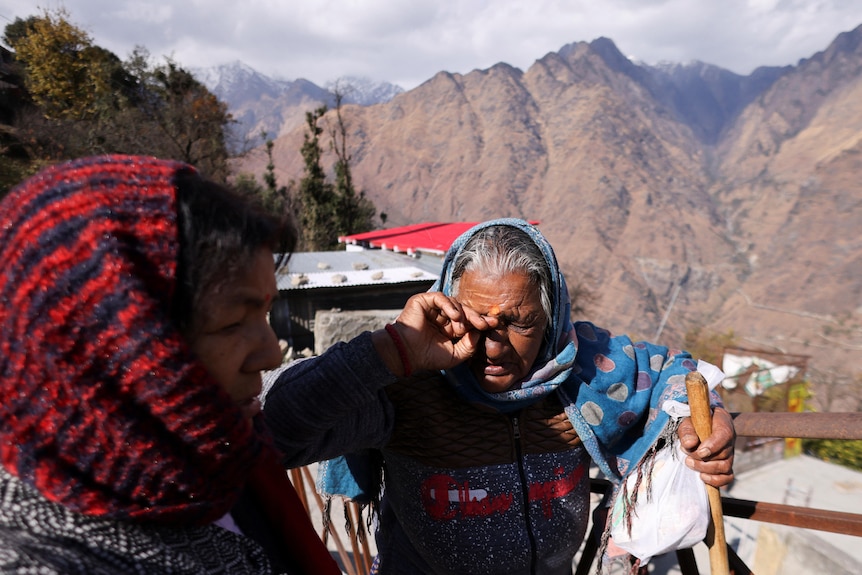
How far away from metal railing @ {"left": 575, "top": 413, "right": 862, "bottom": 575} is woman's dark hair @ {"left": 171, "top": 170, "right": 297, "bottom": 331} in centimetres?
131

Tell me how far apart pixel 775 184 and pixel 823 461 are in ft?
213

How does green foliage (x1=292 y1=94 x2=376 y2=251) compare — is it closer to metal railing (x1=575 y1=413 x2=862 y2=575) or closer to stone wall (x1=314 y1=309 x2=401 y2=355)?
stone wall (x1=314 y1=309 x2=401 y2=355)

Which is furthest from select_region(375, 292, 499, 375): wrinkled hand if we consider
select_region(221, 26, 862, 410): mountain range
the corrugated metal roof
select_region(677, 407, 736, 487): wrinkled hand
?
select_region(221, 26, 862, 410): mountain range

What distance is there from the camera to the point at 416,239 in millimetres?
11430

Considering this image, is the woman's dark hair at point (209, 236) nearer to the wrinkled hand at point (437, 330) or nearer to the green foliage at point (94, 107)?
the wrinkled hand at point (437, 330)

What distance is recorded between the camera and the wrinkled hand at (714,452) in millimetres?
1355

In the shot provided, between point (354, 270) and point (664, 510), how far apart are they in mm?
8062

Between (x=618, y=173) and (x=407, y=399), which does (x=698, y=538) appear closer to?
(x=407, y=399)

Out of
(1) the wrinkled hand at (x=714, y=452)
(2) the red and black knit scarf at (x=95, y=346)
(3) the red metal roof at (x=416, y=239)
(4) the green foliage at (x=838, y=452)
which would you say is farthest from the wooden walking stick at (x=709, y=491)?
(4) the green foliage at (x=838, y=452)

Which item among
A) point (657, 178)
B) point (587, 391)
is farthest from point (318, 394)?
point (657, 178)

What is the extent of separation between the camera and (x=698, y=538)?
1436 millimetres

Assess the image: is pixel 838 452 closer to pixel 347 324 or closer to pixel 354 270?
pixel 347 324

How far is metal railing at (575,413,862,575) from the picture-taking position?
1.21 meters

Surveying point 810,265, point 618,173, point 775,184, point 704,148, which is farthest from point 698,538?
point 704,148
